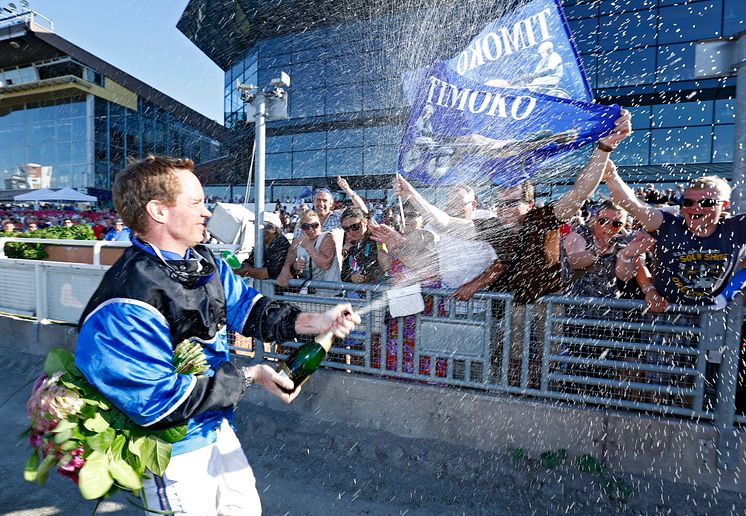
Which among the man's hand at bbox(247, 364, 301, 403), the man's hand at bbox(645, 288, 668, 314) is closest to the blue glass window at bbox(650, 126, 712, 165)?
the man's hand at bbox(645, 288, 668, 314)

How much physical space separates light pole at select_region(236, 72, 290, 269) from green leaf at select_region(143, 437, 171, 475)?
3.15 meters

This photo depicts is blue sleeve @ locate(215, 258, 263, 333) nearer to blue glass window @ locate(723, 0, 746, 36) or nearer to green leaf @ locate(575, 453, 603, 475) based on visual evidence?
green leaf @ locate(575, 453, 603, 475)

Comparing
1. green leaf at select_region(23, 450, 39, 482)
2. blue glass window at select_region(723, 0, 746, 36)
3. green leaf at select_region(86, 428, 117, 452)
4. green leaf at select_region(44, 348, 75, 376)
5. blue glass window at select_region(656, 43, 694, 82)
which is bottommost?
green leaf at select_region(23, 450, 39, 482)

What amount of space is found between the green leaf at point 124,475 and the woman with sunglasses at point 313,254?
9.17ft

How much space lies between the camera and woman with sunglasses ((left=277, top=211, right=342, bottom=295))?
441cm

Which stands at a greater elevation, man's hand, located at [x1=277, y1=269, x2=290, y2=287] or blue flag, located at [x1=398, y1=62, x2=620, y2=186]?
blue flag, located at [x1=398, y1=62, x2=620, y2=186]

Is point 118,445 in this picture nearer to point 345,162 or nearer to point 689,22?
point 345,162

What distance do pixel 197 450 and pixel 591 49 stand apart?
22.3 meters

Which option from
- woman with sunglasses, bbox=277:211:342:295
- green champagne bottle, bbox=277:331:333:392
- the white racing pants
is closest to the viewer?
the white racing pants

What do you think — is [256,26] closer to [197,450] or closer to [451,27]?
[451,27]

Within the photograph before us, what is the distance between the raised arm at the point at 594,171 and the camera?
3.10 m

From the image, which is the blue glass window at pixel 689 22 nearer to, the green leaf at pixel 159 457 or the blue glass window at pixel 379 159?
the blue glass window at pixel 379 159

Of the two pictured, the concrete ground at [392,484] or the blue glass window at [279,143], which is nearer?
the concrete ground at [392,484]

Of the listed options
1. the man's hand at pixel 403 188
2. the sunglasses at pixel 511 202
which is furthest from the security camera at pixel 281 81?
the sunglasses at pixel 511 202
